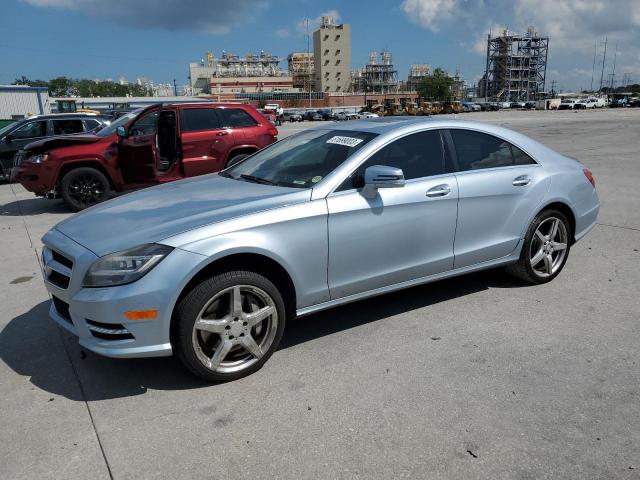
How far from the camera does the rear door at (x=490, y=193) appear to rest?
4168mm

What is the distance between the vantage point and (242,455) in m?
2.58

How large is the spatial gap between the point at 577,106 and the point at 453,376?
310ft

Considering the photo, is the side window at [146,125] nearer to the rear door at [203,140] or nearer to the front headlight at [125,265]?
the rear door at [203,140]

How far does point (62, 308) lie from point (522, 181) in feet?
12.1

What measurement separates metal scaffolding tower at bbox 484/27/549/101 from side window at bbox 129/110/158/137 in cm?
15768

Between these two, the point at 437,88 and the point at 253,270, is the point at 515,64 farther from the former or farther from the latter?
the point at 253,270

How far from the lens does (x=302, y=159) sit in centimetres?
419

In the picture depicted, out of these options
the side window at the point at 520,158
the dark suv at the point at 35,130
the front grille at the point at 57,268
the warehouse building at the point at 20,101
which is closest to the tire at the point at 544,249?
the side window at the point at 520,158

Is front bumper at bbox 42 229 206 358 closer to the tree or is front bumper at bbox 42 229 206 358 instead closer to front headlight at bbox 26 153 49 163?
front headlight at bbox 26 153 49 163

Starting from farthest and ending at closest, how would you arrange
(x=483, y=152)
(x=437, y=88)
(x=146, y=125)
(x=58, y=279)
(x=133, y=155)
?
1. (x=437, y=88)
2. (x=146, y=125)
3. (x=133, y=155)
4. (x=483, y=152)
5. (x=58, y=279)

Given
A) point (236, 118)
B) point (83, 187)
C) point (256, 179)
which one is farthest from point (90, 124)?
point (256, 179)

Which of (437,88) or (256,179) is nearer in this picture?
(256,179)

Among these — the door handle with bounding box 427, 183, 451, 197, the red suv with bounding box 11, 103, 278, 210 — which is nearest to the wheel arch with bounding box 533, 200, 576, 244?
the door handle with bounding box 427, 183, 451, 197

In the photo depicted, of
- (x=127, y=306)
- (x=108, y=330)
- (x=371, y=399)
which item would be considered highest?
(x=127, y=306)
